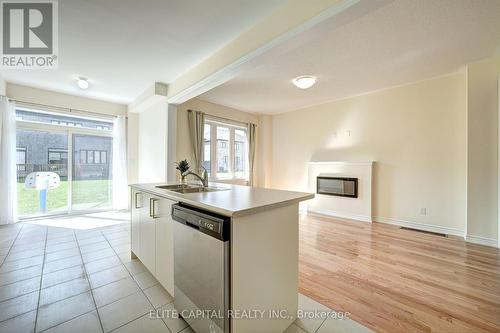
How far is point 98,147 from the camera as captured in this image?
16.4 feet

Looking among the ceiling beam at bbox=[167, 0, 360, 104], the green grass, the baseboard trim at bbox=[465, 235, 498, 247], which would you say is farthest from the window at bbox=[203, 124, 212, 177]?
the baseboard trim at bbox=[465, 235, 498, 247]

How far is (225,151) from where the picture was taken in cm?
566

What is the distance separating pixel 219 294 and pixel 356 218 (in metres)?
4.10

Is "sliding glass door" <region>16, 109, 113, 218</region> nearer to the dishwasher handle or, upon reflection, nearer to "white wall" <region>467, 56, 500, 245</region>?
the dishwasher handle

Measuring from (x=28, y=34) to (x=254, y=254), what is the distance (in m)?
3.59

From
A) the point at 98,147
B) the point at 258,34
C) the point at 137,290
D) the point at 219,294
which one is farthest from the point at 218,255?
the point at 98,147

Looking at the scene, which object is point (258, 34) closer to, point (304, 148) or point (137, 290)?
point (137, 290)

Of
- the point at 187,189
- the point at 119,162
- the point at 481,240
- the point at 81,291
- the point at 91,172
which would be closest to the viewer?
the point at 81,291

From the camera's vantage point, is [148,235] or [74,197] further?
[74,197]

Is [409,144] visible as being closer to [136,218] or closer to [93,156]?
[136,218]

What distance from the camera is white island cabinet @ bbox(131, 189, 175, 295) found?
1733 mm

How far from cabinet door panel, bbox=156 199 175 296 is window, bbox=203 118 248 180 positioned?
10.8 feet

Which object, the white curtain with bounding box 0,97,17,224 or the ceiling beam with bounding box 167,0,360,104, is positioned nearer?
the ceiling beam with bounding box 167,0,360,104

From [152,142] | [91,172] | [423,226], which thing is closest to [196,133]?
[152,142]
